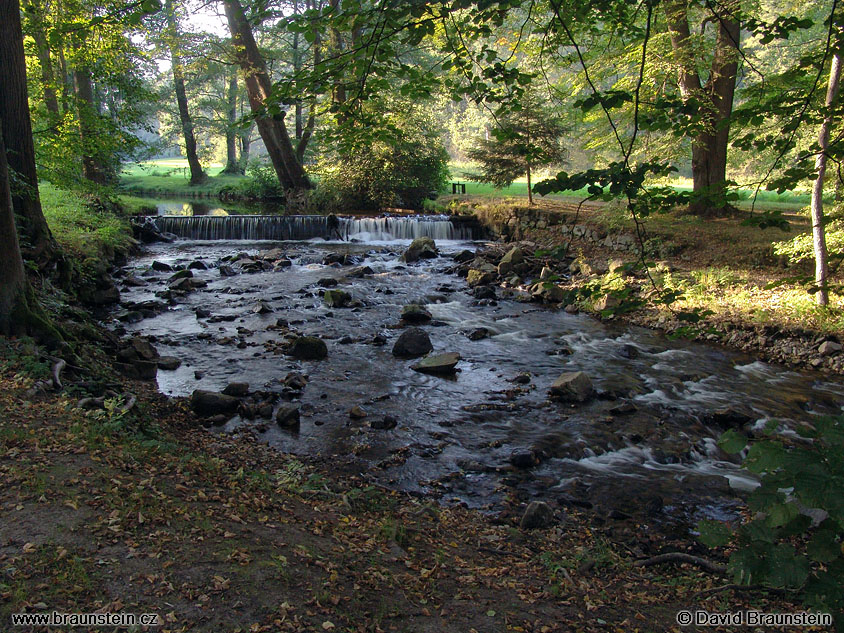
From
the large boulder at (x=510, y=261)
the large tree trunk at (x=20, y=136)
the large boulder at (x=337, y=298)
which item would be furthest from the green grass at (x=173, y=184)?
the large tree trunk at (x=20, y=136)

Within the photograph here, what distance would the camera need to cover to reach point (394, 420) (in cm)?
745

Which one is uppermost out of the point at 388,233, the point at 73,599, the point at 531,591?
the point at 388,233

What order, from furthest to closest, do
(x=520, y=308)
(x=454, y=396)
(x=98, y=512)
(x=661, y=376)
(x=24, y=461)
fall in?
(x=520, y=308) → (x=661, y=376) → (x=454, y=396) → (x=24, y=461) → (x=98, y=512)

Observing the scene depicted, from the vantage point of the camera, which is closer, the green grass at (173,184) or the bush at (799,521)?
the bush at (799,521)

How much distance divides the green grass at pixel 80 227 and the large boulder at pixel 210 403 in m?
6.72

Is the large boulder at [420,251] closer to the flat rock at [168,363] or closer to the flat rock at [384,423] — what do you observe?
the flat rock at [168,363]

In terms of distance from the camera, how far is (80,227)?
15.5 meters

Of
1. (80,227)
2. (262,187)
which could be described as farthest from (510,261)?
(262,187)

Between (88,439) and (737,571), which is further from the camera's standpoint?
(88,439)

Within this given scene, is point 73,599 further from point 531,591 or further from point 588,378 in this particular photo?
point 588,378

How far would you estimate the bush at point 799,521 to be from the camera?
2256 millimetres

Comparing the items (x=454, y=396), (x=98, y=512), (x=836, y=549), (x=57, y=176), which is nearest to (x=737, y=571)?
(x=836, y=549)

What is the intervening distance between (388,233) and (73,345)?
645 inches

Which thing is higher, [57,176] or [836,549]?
[57,176]
